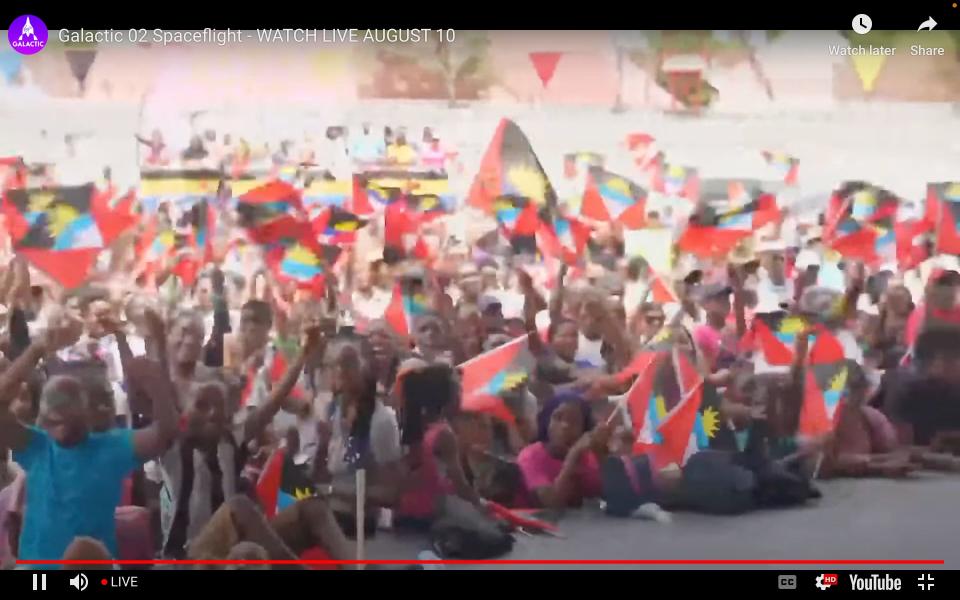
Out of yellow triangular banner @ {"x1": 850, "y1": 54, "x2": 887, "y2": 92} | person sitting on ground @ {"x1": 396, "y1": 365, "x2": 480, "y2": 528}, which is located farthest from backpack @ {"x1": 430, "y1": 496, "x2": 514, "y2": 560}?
yellow triangular banner @ {"x1": 850, "y1": 54, "x2": 887, "y2": 92}

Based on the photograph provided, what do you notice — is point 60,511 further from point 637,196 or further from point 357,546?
point 637,196

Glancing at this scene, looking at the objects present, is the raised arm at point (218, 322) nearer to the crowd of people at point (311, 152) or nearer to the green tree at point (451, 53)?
the crowd of people at point (311, 152)

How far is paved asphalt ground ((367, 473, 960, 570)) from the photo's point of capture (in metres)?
1.91

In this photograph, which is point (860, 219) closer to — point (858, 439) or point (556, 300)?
point (858, 439)

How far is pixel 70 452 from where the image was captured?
1.88 meters

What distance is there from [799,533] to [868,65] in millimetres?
953

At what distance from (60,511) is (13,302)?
0.43 metres

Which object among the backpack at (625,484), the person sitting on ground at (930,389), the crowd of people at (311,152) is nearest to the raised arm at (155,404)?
the crowd of people at (311,152)

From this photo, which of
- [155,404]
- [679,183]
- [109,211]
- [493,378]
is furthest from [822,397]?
[109,211]

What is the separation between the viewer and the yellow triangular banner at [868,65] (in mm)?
1917

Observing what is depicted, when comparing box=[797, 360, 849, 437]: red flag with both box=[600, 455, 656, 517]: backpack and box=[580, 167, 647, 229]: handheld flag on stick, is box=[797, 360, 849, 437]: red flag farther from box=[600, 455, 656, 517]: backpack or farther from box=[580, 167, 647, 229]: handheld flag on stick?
box=[580, 167, 647, 229]: handheld flag on stick

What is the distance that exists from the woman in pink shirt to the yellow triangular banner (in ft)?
2.88

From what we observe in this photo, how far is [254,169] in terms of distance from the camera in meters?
1.91
